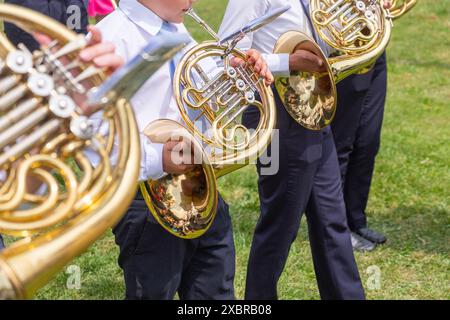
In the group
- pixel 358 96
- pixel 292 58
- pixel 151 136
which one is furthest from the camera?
pixel 358 96

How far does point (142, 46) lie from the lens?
2389mm

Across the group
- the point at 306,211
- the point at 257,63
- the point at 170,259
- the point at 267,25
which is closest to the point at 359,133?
the point at 306,211

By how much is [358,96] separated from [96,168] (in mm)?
2371

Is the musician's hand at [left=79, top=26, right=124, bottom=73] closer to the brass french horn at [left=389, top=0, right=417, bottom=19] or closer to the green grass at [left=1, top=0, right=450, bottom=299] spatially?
the green grass at [left=1, top=0, right=450, bottom=299]

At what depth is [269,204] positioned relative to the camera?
3.29 meters

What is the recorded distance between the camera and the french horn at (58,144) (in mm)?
1720

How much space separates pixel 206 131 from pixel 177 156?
25 cm

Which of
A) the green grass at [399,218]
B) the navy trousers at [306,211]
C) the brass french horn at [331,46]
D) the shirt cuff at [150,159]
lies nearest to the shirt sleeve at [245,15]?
the brass french horn at [331,46]

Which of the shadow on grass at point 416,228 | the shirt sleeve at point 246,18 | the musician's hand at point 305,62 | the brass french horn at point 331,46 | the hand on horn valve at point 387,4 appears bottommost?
the shadow on grass at point 416,228

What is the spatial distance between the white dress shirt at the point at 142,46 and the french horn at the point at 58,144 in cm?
53

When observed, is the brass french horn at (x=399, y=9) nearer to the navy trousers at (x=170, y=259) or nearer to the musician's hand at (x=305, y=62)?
the musician's hand at (x=305, y=62)
